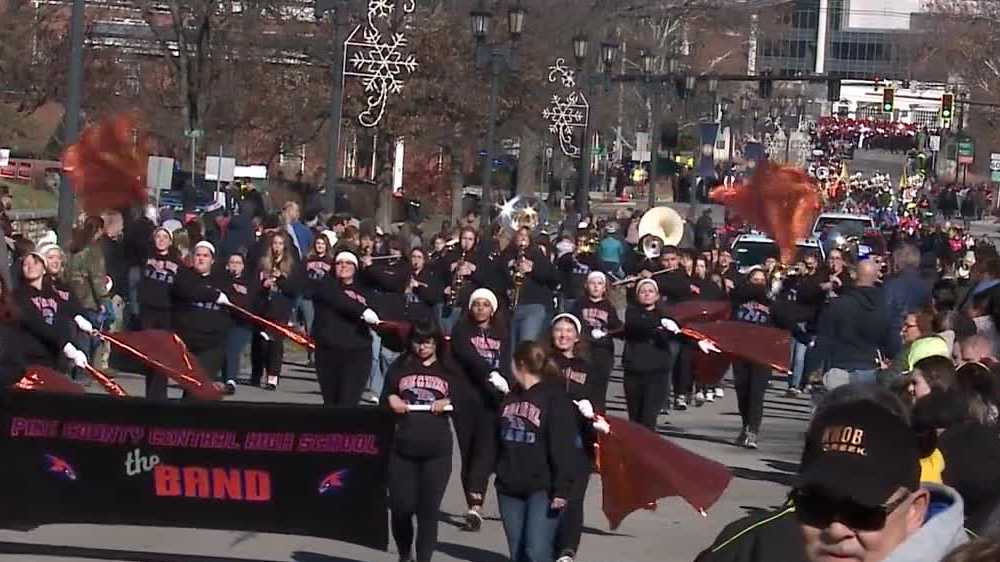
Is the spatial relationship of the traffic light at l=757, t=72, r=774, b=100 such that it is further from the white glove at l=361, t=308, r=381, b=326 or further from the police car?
the white glove at l=361, t=308, r=381, b=326

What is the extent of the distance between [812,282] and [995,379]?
11.8 meters

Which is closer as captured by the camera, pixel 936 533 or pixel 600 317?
pixel 936 533

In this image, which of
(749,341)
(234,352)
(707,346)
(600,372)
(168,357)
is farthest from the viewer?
(234,352)

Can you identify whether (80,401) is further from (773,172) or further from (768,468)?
(773,172)

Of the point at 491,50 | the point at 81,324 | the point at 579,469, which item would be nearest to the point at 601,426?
the point at 579,469

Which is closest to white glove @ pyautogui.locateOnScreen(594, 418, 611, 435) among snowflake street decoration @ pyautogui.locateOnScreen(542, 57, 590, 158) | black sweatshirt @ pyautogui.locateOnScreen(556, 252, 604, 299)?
black sweatshirt @ pyautogui.locateOnScreen(556, 252, 604, 299)

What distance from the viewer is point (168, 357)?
13727 mm

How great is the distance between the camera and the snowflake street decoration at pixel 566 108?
37.2 meters

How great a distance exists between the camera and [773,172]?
25.5 metres

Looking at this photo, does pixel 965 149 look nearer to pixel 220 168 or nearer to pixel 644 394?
pixel 220 168

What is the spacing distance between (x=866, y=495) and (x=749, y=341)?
42.1ft

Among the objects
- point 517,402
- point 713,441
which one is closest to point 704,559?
point 517,402

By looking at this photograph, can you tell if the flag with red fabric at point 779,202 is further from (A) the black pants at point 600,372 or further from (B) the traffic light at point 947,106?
(B) the traffic light at point 947,106

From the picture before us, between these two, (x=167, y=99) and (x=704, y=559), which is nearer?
(x=704, y=559)
